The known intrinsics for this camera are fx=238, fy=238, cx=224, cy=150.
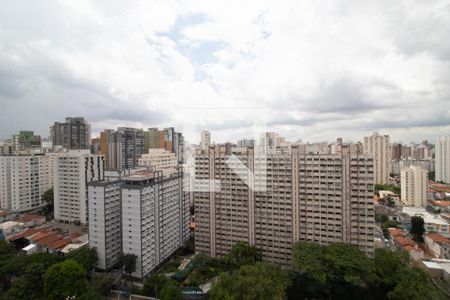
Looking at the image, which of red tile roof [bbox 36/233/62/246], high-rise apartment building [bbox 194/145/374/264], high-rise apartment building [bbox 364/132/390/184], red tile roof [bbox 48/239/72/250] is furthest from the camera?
high-rise apartment building [bbox 364/132/390/184]

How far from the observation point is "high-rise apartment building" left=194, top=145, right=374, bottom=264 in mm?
6117

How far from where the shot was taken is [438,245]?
25.5 ft

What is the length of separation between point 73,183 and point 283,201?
885 centimetres

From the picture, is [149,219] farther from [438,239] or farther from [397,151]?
[397,151]

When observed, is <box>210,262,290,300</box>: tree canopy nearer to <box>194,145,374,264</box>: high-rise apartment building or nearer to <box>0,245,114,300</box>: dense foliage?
<box>194,145,374,264</box>: high-rise apartment building

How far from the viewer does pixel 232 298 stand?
3867 millimetres

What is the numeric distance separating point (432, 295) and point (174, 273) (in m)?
5.28

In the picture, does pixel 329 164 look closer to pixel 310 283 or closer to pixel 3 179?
pixel 310 283

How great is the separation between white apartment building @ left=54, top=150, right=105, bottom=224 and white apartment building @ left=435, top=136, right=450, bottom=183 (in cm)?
2028

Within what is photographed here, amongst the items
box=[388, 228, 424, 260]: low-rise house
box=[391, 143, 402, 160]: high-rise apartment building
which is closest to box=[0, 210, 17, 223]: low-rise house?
box=[388, 228, 424, 260]: low-rise house

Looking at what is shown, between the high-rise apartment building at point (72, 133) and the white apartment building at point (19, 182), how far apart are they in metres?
6.48

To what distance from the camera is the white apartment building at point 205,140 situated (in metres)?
6.82

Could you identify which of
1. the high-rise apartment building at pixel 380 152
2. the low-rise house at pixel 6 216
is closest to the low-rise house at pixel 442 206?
the high-rise apartment building at pixel 380 152

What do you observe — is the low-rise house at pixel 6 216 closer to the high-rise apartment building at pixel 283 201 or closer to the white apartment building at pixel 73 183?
the white apartment building at pixel 73 183
